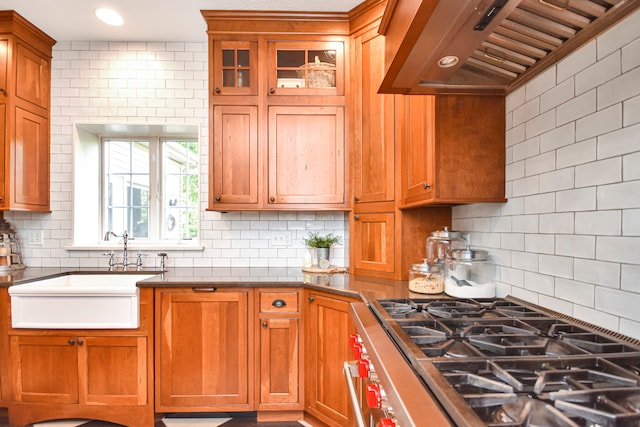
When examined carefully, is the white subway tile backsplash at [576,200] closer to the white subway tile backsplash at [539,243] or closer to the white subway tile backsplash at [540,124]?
the white subway tile backsplash at [539,243]

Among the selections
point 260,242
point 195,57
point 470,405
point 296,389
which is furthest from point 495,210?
point 195,57

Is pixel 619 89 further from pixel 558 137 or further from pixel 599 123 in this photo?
pixel 558 137

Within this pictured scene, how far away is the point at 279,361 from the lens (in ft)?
7.08

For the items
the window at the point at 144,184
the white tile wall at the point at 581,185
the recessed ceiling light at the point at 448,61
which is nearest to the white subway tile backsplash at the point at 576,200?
the white tile wall at the point at 581,185

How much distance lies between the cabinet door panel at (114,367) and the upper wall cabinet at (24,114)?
1.23m

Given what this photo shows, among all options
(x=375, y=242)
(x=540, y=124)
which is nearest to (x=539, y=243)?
(x=540, y=124)

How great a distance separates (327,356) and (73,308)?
154cm

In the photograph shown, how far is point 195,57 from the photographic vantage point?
2820 millimetres

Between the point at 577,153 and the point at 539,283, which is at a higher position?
the point at 577,153

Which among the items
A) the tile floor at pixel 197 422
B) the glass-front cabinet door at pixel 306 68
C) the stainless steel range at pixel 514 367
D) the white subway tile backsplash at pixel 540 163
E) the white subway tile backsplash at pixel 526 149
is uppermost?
the glass-front cabinet door at pixel 306 68

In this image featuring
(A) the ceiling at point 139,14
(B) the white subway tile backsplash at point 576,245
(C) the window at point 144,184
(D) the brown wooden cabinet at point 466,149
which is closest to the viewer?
(B) the white subway tile backsplash at point 576,245

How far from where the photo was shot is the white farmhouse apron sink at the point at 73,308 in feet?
6.86

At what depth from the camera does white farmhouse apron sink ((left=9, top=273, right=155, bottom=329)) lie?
82.4 inches

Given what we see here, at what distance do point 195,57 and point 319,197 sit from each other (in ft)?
5.11
